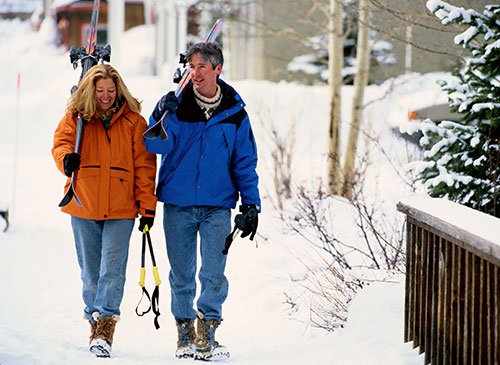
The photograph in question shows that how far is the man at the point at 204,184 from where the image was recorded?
19.2 feet

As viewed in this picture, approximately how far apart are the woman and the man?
16 cm

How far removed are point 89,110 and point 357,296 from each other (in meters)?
1.89

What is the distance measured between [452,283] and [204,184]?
69.6 inches

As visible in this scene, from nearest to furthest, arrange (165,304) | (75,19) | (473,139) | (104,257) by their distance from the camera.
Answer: (104,257)
(473,139)
(165,304)
(75,19)

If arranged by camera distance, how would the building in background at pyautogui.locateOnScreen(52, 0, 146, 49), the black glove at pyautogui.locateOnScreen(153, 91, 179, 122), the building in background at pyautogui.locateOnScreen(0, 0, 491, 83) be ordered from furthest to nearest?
the building in background at pyautogui.locateOnScreen(52, 0, 146, 49) < the building in background at pyautogui.locateOnScreen(0, 0, 491, 83) < the black glove at pyautogui.locateOnScreen(153, 91, 179, 122)

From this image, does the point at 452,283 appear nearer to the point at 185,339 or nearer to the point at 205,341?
the point at 205,341

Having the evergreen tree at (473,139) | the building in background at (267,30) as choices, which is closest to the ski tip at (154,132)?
the evergreen tree at (473,139)

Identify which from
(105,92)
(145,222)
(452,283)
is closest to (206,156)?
(145,222)

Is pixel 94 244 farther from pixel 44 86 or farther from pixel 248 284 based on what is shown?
pixel 44 86

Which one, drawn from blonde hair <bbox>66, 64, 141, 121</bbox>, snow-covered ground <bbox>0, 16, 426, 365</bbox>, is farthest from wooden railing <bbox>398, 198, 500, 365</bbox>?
blonde hair <bbox>66, 64, 141, 121</bbox>

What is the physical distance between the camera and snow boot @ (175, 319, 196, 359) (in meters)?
6.05

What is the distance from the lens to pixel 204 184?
5.87 meters

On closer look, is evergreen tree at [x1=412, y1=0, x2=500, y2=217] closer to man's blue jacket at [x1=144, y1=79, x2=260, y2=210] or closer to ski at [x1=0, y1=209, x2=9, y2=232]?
man's blue jacket at [x1=144, y1=79, x2=260, y2=210]

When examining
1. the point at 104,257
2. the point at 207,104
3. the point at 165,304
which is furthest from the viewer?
the point at 165,304
